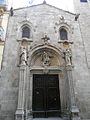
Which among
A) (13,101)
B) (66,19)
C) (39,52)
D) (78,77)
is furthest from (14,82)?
(66,19)

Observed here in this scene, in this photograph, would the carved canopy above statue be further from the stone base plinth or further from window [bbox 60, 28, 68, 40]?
the stone base plinth

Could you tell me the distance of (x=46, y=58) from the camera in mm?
8852

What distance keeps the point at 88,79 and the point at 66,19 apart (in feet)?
19.8

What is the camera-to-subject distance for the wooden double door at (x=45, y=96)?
7.71 m

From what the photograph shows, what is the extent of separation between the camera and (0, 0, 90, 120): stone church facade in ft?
24.2

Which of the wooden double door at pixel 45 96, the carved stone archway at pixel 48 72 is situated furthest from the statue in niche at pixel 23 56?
the wooden double door at pixel 45 96

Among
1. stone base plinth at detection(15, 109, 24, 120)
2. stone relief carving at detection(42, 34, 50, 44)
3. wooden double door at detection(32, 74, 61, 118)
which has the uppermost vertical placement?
stone relief carving at detection(42, 34, 50, 44)

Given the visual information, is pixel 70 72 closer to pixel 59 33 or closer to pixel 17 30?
pixel 59 33

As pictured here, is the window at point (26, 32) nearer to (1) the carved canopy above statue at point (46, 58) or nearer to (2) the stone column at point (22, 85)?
(2) the stone column at point (22, 85)

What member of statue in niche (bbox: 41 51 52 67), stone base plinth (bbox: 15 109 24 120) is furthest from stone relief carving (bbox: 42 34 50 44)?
stone base plinth (bbox: 15 109 24 120)

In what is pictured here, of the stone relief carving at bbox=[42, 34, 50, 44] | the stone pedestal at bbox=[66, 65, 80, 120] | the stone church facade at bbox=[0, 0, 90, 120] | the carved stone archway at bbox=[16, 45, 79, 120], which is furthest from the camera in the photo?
the stone relief carving at bbox=[42, 34, 50, 44]

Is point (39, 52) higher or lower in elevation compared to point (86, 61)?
higher

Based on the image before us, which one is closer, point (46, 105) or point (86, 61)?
point (46, 105)

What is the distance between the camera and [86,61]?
29.5 ft
